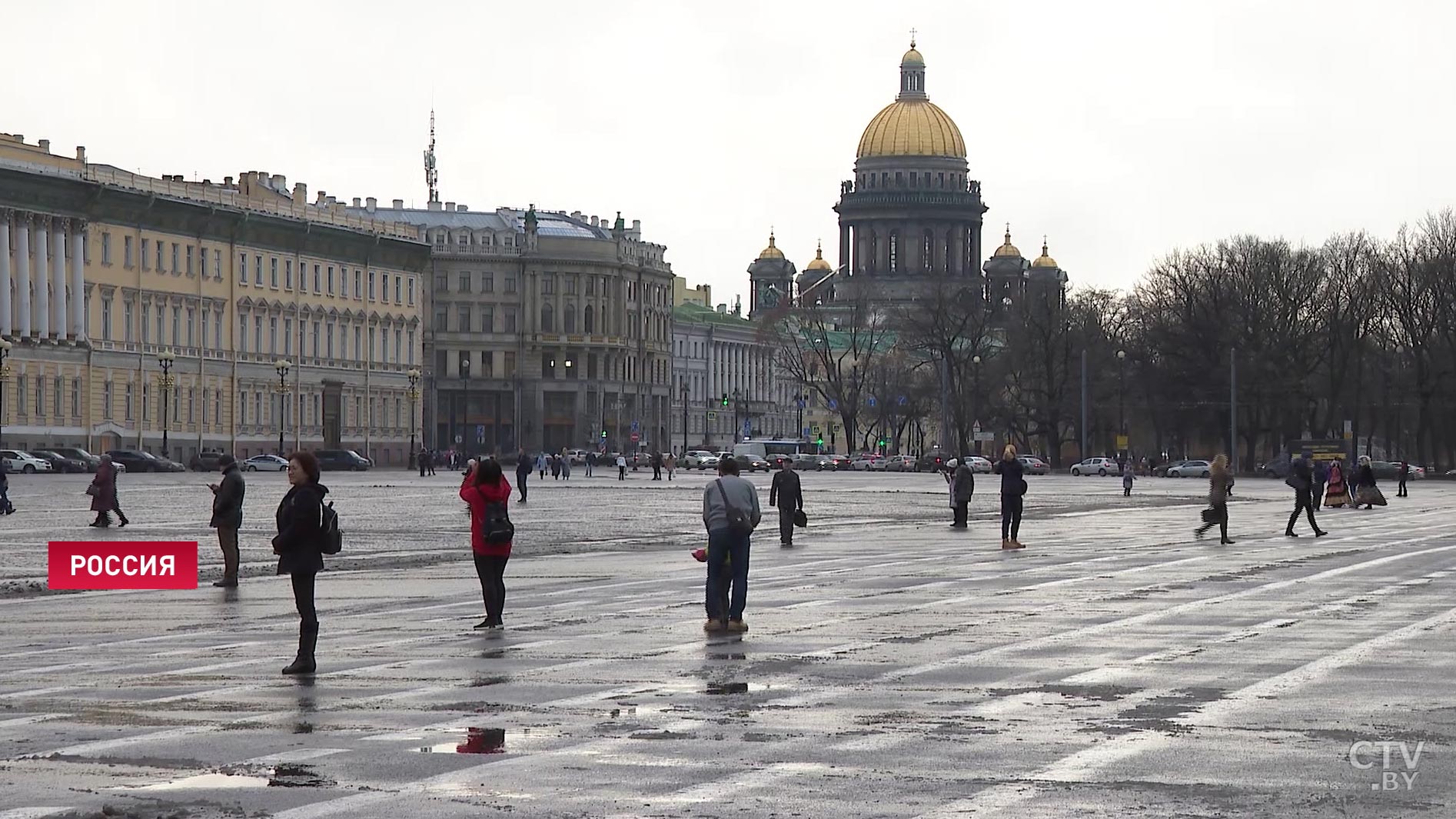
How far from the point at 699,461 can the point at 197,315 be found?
3228cm

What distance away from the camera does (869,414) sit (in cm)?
16100

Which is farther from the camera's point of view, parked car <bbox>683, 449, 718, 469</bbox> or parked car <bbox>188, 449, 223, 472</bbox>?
parked car <bbox>683, 449, 718, 469</bbox>

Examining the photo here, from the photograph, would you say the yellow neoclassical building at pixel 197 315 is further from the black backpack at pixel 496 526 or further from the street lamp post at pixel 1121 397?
the black backpack at pixel 496 526

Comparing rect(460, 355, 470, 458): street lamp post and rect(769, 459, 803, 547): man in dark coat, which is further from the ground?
rect(460, 355, 470, 458): street lamp post

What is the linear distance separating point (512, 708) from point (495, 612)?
680 cm

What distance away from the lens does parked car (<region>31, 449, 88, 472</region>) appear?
10669 cm

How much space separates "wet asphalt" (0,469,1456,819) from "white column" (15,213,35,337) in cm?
8094

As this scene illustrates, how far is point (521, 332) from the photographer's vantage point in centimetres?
18450

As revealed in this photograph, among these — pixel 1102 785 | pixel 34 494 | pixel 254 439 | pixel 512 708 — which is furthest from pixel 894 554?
pixel 254 439

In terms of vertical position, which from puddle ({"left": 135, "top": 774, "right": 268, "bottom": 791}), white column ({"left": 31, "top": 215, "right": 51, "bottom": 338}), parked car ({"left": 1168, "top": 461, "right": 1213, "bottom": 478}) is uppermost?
white column ({"left": 31, "top": 215, "right": 51, "bottom": 338})

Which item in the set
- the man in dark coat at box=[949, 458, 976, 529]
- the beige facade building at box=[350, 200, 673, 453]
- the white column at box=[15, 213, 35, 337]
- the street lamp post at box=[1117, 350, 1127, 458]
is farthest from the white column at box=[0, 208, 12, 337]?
the man in dark coat at box=[949, 458, 976, 529]

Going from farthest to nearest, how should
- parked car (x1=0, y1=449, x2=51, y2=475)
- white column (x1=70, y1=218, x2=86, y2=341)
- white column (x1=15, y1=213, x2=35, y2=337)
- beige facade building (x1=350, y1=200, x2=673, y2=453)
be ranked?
beige facade building (x1=350, y1=200, x2=673, y2=453), white column (x1=70, y1=218, x2=86, y2=341), white column (x1=15, y1=213, x2=35, y2=337), parked car (x1=0, y1=449, x2=51, y2=475)

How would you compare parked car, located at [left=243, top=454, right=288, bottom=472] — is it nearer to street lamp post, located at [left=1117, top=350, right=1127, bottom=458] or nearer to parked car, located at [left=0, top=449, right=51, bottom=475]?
parked car, located at [left=0, top=449, right=51, bottom=475]

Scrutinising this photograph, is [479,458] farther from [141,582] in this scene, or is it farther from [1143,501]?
[1143,501]
